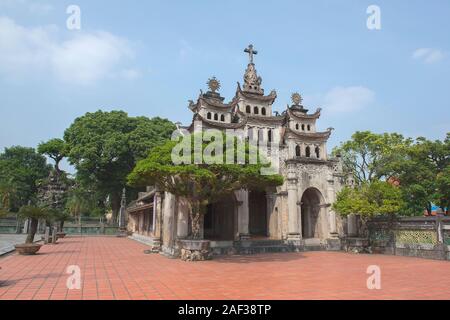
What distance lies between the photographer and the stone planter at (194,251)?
48.9 ft

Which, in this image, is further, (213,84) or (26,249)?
(213,84)

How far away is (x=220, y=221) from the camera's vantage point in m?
25.0

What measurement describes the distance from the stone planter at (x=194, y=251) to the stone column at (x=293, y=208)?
318 inches

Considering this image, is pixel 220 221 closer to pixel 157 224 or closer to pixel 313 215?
pixel 157 224

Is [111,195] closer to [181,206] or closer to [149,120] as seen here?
[149,120]

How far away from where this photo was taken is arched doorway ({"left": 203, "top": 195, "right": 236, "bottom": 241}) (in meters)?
23.0

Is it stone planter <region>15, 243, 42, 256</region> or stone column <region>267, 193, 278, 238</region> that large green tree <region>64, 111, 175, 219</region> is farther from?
stone planter <region>15, 243, 42, 256</region>

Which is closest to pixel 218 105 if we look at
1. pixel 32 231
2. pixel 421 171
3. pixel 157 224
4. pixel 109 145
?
pixel 157 224

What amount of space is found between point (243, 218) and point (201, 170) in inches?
292

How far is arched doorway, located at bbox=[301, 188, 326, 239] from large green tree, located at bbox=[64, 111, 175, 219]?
872 inches

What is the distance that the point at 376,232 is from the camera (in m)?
20.5

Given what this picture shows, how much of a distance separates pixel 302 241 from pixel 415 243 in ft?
21.8
